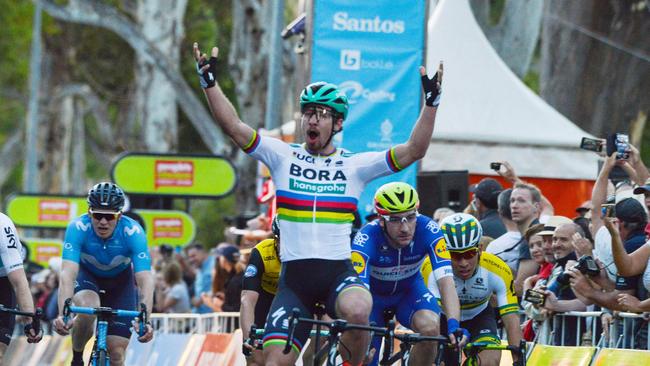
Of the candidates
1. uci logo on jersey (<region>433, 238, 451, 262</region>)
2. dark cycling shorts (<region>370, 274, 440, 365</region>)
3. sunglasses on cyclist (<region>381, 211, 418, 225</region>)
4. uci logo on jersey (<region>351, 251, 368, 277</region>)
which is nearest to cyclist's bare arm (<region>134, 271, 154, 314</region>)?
dark cycling shorts (<region>370, 274, 440, 365</region>)

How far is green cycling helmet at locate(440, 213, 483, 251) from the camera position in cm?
1186

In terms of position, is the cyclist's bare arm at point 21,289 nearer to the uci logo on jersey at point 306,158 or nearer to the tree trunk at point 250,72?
the uci logo on jersey at point 306,158

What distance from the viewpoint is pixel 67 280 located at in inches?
491

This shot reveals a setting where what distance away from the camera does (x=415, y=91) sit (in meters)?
17.1

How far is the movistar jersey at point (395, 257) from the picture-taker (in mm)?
11328

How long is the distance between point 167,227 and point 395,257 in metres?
16.8

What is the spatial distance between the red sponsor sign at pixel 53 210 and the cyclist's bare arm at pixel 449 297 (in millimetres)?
25521

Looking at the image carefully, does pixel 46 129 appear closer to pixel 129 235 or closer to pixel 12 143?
pixel 12 143

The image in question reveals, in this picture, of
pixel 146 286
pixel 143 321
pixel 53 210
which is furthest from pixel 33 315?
pixel 53 210

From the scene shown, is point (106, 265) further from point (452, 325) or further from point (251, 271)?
point (452, 325)

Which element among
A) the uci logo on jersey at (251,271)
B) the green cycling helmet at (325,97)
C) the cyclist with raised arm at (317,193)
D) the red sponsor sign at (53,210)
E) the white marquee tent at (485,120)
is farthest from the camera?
the red sponsor sign at (53,210)

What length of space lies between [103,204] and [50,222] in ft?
76.9

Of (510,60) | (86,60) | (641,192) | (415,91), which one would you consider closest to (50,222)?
(510,60)

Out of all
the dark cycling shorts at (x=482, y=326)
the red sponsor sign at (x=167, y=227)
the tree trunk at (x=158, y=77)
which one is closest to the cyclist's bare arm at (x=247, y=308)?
the dark cycling shorts at (x=482, y=326)
